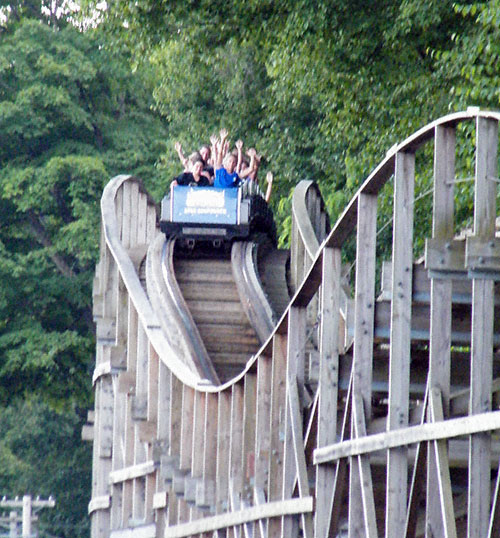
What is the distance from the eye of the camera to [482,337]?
37.9 feet

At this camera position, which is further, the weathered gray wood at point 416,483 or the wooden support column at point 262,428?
the wooden support column at point 262,428

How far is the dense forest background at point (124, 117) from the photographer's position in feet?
76.7

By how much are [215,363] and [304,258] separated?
2.10 meters

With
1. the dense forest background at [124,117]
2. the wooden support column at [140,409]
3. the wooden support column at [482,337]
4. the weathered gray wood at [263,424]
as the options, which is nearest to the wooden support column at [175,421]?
the wooden support column at [140,409]

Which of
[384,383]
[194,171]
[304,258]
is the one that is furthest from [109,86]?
[384,383]

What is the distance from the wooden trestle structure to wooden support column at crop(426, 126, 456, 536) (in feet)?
0.04

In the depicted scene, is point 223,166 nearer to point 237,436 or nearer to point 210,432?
point 210,432

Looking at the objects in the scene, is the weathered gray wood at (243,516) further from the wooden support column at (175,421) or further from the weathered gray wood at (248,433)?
the wooden support column at (175,421)

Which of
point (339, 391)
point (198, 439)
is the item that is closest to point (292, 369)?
point (339, 391)

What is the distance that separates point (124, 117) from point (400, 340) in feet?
99.9

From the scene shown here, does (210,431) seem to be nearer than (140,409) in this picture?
Yes

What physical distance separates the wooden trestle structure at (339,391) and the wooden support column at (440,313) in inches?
0.4

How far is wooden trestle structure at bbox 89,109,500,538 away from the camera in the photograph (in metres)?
11.8

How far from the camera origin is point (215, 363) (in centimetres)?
2173
